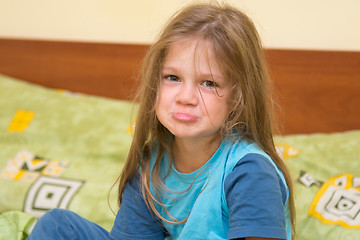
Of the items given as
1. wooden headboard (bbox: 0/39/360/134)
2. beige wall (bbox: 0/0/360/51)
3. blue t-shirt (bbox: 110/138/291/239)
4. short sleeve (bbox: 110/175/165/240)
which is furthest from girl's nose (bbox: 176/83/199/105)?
wooden headboard (bbox: 0/39/360/134)

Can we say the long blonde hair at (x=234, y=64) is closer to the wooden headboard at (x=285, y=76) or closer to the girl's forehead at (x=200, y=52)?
the girl's forehead at (x=200, y=52)

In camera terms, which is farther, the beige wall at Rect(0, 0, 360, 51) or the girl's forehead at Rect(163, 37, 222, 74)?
the beige wall at Rect(0, 0, 360, 51)

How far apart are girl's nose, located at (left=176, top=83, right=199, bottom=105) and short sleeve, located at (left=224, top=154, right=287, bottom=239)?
14 cm

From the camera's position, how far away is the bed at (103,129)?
1.19 metres

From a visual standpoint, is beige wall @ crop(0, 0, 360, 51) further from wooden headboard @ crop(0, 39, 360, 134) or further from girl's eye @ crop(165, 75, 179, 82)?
girl's eye @ crop(165, 75, 179, 82)

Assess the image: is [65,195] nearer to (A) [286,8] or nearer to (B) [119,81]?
(B) [119,81]

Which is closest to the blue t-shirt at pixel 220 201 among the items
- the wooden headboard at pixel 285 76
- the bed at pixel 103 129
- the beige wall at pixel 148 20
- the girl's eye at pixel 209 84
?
the girl's eye at pixel 209 84

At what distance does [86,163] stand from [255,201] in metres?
0.85

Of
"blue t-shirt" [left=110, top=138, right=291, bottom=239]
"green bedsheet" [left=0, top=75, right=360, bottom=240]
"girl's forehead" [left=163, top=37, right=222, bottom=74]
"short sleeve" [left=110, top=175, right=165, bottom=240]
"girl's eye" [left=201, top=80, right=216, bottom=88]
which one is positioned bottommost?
"green bedsheet" [left=0, top=75, right=360, bottom=240]

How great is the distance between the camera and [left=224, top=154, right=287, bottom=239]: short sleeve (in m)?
0.73

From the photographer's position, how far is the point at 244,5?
1.55 m

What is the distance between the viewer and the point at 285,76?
1.56m

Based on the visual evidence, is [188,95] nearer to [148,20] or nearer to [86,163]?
[86,163]

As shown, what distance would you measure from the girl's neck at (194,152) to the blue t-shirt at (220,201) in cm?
2
